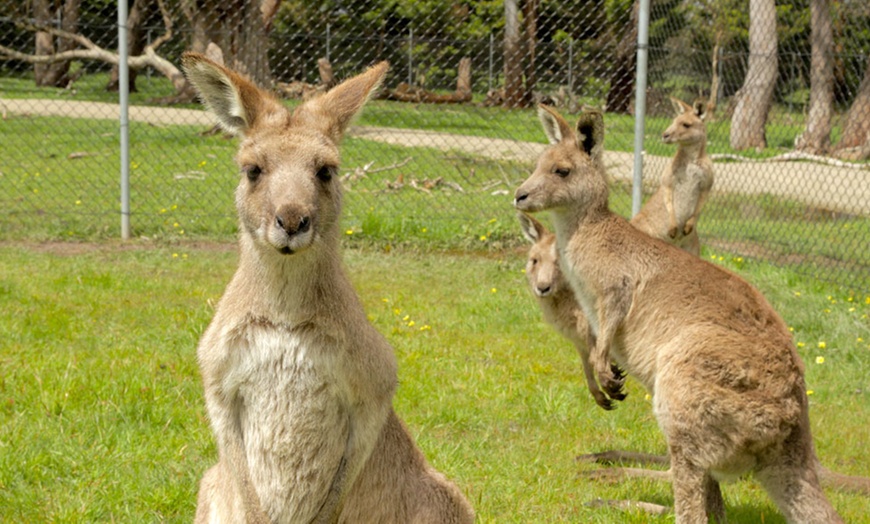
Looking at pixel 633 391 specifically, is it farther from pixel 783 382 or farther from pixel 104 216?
pixel 104 216

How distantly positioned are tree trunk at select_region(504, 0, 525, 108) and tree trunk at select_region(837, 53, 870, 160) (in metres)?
3.93

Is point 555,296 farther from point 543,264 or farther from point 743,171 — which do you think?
point 743,171

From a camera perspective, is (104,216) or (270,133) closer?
(270,133)

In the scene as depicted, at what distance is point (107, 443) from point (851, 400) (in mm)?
3960

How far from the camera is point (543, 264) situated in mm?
5199

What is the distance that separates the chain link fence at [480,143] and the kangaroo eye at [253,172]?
199 inches

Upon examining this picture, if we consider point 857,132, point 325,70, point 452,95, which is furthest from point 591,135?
point 857,132

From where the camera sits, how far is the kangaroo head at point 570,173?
495 cm

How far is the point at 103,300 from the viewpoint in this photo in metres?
6.55

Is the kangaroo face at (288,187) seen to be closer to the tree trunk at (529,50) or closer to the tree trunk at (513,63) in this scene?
the tree trunk at (529,50)

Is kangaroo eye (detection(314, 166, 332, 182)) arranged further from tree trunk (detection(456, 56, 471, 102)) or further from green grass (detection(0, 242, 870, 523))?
tree trunk (detection(456, 56, 471, 102))

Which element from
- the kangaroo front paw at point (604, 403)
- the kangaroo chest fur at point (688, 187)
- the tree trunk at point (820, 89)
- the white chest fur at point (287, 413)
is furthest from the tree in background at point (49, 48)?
the white chest fur at point (287, 413)

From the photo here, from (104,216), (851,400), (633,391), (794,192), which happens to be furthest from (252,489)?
(794,192)

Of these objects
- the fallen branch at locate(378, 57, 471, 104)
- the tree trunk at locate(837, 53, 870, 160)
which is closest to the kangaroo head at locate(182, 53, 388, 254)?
the fallen branch at locate(378, 57, 471, 104)
